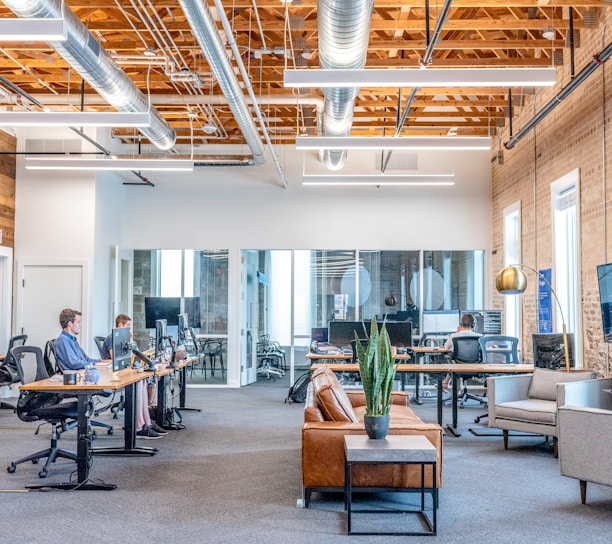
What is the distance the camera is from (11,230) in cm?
1045

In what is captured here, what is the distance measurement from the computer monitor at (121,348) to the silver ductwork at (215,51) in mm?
2521

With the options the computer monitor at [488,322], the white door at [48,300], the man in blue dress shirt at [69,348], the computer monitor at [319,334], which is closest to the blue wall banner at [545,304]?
the computer monitor at [488,322]

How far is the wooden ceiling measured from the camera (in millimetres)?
6910

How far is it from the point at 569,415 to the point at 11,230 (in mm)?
8755

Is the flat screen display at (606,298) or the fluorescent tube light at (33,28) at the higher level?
the fluorescent tube light at (33,28)

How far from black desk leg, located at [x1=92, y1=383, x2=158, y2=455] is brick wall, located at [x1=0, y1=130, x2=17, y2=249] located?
5251 millimetres

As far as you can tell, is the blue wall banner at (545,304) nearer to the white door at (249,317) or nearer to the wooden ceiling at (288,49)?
the wooden ceiling at (288,49)

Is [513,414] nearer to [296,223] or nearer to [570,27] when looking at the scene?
[570,27]

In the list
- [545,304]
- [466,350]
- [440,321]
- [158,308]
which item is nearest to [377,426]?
[466,350]

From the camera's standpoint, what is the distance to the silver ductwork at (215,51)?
494cm

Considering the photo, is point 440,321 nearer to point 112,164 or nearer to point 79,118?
point 112,164

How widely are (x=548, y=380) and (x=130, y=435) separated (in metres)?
4.02

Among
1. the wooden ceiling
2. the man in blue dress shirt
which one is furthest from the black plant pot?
the wooden ceiling

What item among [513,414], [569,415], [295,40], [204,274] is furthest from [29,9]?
[204,274]
